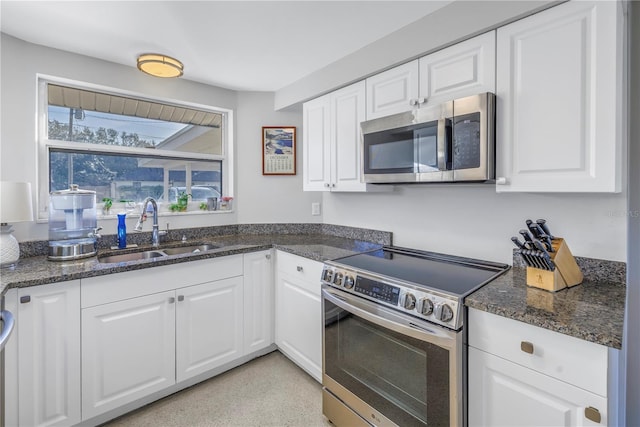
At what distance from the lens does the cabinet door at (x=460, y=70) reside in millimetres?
1526

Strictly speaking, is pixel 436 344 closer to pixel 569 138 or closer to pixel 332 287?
pixel 332 287

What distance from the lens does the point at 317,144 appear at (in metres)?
2.53

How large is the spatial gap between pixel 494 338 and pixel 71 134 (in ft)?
9.67

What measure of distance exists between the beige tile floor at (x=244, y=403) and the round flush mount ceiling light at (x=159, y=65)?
2.21 meters

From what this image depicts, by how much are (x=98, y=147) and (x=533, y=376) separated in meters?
2.97

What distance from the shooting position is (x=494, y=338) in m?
1.20

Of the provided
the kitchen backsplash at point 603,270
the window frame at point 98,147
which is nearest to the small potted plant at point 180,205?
the window frame at point 98,147

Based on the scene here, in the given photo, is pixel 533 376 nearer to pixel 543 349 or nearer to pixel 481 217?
pixel 543 349

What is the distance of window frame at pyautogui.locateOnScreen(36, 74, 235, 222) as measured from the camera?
2.11 metres

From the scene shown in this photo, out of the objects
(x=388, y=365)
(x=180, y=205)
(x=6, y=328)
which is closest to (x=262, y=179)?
(x=180, y=205)

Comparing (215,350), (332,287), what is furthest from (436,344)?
(215,350)

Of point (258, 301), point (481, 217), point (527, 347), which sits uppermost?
point (481, 217)

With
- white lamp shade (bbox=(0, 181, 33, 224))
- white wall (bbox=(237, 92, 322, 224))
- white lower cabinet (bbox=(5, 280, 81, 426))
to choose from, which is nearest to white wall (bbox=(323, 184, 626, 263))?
white wall (bbox=(237, 92, 322, 224))

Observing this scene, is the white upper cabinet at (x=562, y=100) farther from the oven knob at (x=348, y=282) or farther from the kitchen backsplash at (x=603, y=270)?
the oven knob at (x=348, y=282)
